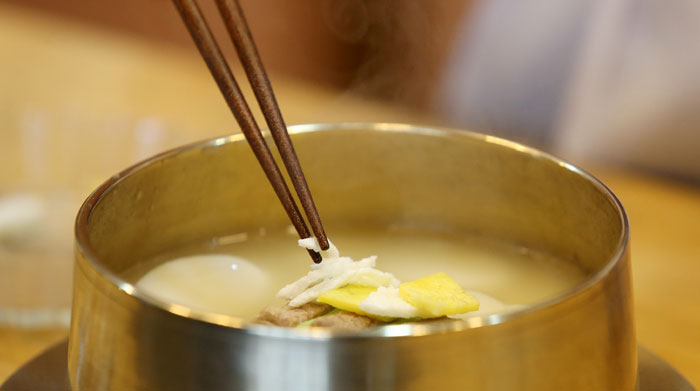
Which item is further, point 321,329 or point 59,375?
point 59,375

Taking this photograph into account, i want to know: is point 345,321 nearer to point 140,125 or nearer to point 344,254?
point 344,254

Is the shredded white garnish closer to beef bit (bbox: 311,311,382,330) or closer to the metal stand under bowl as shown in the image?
beef bit (bbox: 311,311,382,330)

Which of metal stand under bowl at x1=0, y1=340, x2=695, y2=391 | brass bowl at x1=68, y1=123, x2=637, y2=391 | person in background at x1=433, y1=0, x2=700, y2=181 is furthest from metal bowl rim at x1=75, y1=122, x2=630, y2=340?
person in background at x1=433, y1=0, x2=700, y2=181

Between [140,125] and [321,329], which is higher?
[321,329]

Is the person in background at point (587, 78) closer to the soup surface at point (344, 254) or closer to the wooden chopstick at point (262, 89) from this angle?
the soup surface at point (344, 254)

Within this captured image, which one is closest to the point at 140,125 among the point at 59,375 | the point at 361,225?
the point at 361,225

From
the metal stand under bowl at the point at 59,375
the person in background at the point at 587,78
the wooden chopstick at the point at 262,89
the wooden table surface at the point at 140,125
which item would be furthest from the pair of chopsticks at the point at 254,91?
the person in background at the point at 587,78
